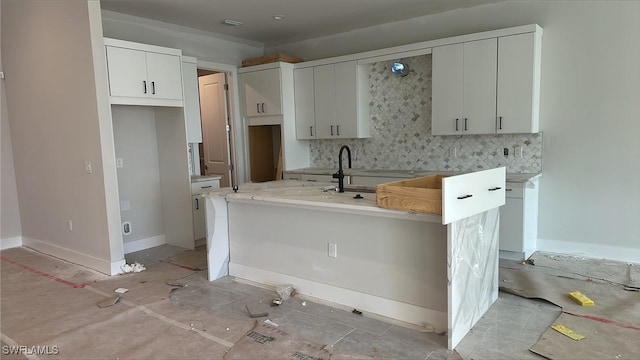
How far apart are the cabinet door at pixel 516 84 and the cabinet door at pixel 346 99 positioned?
1.79 m

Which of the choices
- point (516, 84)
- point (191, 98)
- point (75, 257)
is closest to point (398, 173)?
point (516, 84)

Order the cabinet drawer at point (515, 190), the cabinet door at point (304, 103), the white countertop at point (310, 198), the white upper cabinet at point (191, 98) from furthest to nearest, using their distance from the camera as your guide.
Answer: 1. the cabinet door at point (304, 103)
2. the white upper cabinet at point (191, 98)
3. the cabinet drawer at point (515, 190)
4. the white countertop at point (310, 198)

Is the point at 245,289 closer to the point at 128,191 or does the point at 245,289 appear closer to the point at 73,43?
the point at 128,191

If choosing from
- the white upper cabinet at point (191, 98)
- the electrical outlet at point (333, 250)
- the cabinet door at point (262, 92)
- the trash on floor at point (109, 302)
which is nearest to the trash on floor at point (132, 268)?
the trash on floor at point (109, 302)

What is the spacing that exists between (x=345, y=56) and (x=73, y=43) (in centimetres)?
309

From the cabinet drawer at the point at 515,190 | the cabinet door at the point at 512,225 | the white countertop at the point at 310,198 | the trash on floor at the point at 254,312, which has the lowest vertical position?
the trash on floor at the point at 254,312

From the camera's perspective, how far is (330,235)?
334 cm

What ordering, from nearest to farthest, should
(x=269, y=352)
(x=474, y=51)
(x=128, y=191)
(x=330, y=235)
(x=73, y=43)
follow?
(x=269, y=352), (x=330, y=235), (x=73, y=43), (x=474, y=51), (x=128, y=191)

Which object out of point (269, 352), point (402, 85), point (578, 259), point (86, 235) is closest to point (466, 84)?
point (402, 85)

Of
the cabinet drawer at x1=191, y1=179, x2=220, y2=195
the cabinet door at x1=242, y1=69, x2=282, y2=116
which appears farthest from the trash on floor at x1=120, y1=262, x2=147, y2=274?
the cabinet door at x1=242, y1=69, x2=282, y2=116

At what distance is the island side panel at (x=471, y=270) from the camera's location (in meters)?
2.61

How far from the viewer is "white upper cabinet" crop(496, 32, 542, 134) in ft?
14.0

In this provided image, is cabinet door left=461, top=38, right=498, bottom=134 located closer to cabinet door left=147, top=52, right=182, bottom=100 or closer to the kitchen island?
the kitchen island

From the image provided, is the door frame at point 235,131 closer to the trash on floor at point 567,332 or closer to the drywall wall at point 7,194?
the drywall wall at point 7,194
